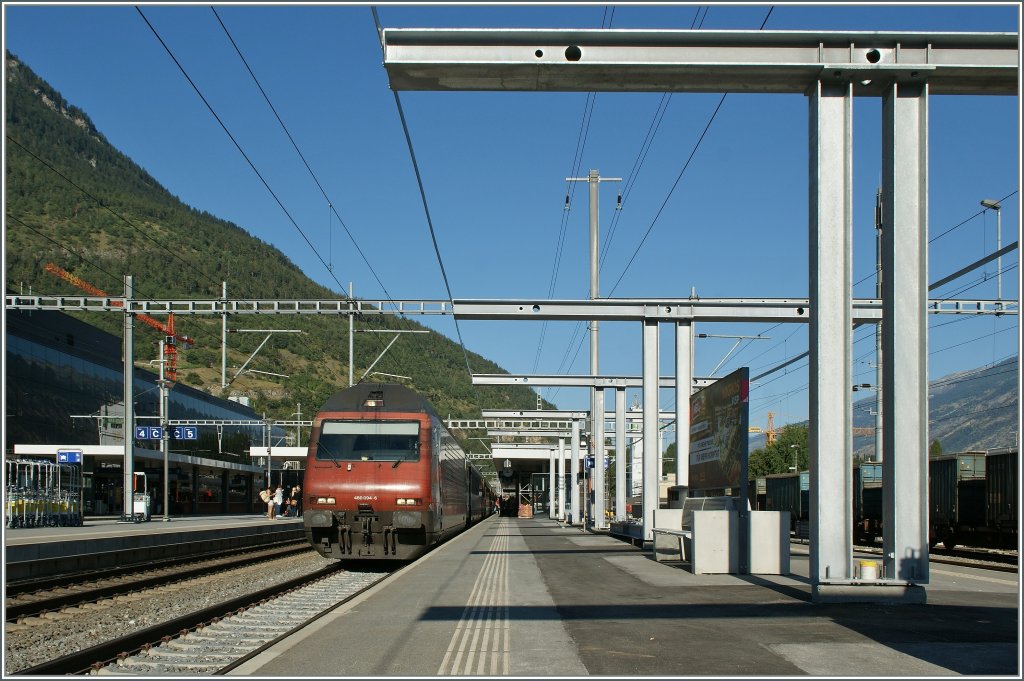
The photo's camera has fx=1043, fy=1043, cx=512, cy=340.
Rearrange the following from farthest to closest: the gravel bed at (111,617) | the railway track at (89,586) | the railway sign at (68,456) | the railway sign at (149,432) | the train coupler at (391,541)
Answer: the railway sign at (149,432) < the railway sign at (68,456) < the train coupler at (391,541) < the railway track at (89,586) < the gravel bed at (111,617)

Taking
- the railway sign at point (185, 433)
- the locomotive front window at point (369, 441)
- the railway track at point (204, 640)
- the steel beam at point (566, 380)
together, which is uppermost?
the steel beam at point (566, 380)

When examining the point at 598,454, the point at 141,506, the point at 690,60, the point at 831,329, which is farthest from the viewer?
the point at 141,506

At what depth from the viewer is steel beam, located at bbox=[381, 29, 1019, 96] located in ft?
37.9

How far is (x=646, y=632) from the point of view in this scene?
381 inches

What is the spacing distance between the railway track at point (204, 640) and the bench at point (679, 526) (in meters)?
7.00

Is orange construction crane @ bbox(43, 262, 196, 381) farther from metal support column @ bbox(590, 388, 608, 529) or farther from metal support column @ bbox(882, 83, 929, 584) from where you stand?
metal support column @ bbox(882, 83, 929, 584)

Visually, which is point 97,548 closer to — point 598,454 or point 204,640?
point 204,640

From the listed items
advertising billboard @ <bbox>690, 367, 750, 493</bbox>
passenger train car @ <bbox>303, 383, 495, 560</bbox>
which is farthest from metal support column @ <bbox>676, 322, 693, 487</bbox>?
passenger train car @ <bbox>303, 383, 495, 560</bbox>

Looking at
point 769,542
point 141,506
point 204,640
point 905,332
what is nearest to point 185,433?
point 141,506

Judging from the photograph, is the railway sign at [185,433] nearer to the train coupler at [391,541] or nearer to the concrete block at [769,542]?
the train coupler at [391,541]

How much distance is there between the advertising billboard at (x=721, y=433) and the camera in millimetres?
17109

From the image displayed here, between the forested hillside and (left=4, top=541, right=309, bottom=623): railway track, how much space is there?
168ft

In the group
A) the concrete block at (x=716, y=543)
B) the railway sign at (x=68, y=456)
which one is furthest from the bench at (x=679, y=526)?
the railway sign at (x=68, y=456)

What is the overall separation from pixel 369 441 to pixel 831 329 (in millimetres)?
10497
